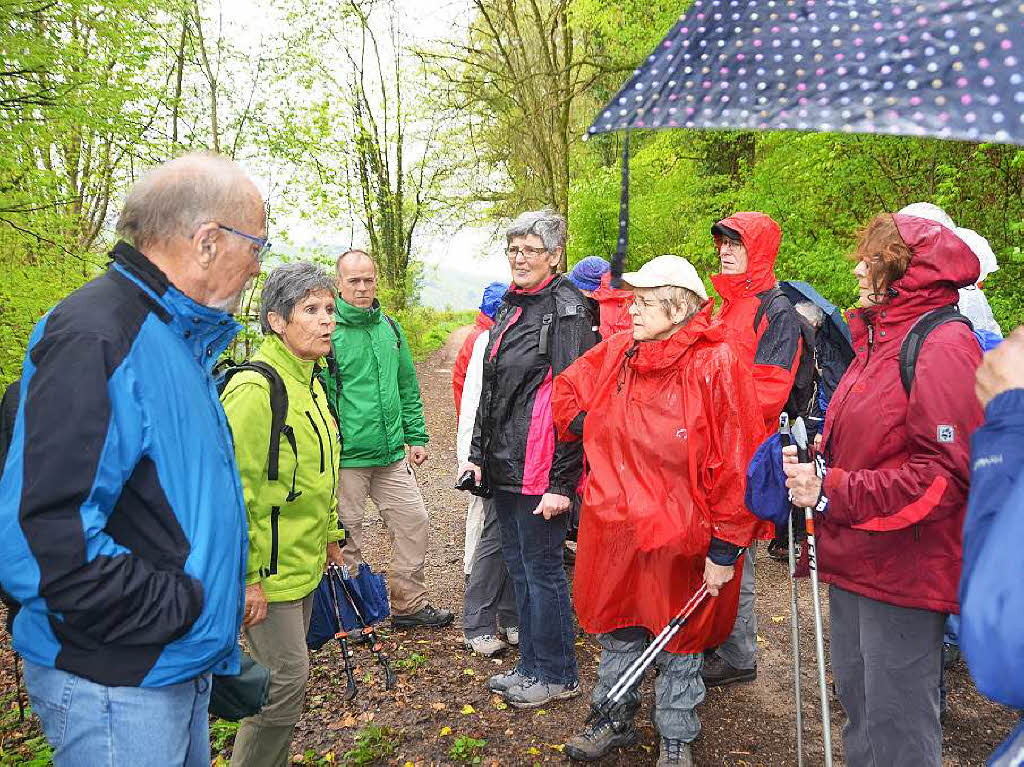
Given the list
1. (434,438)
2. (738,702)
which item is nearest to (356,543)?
(738,702)

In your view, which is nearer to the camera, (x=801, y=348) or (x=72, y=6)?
(x=801, y=348)

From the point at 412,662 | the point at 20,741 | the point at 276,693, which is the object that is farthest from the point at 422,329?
the point at 276,693

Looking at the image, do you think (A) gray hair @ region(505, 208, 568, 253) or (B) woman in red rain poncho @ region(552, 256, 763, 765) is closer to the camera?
(B) woman in red rain poncho @ region(552, 256, 763, 765)

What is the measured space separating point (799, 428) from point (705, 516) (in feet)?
2.06

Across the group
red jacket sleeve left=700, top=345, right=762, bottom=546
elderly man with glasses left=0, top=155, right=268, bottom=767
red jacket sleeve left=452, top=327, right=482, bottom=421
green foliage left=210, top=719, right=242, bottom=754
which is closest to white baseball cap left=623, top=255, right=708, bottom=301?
red jacket sleeve left=700, top=345, right=762, bottom=546

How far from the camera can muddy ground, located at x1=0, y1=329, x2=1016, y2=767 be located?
11.3 feet

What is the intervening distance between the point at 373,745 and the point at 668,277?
2.76 meters

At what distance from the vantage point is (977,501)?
1.31 m

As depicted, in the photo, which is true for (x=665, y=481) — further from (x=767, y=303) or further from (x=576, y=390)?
(x=767, y=303)

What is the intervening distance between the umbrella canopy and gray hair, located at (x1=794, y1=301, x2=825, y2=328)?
9.10ft

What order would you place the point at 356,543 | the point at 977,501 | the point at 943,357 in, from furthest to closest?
the point at 356,543
the point at 943,357
the point at 977,501

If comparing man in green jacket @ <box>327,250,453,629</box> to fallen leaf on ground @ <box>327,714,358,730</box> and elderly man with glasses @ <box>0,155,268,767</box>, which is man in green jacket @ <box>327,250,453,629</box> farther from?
elderly man with glasses @ <box>0,155,268,767</box>

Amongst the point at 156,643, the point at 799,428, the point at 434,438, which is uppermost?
the point at 799,428

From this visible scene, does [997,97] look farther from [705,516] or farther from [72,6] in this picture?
[72,6]
